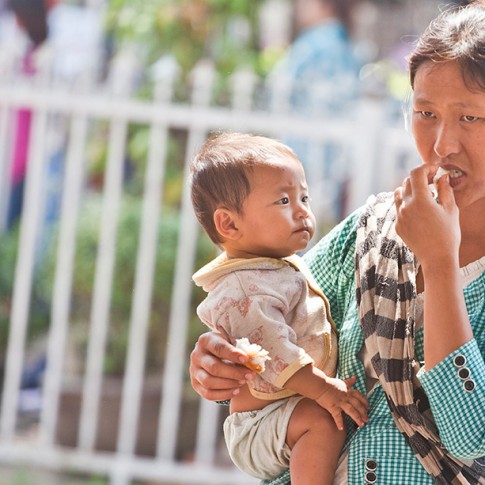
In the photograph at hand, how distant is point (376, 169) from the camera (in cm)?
523

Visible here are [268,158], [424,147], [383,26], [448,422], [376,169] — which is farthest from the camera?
[383,26]

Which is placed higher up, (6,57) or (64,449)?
(6,57)

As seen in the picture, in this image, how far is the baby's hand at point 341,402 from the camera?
1.98 m

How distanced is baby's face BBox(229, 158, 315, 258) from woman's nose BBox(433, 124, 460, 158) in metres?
0.35

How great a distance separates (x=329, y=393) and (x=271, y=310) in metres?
0.19

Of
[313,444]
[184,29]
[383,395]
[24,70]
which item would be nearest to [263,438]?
[313,444]

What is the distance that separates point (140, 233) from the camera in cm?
542

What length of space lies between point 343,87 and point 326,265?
3.18 m

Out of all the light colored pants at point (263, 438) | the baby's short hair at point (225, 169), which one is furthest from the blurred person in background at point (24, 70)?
the light colored pants at point (263, 438)

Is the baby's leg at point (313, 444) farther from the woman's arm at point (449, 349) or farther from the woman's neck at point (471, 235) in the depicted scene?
the woman's neck at point (471, 235)

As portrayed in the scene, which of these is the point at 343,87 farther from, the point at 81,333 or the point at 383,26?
the point at 383,26

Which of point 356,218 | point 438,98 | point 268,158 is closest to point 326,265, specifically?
point 356,218

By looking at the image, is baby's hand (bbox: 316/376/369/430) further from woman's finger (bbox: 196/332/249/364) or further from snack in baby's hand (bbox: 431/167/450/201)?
snack in baby's hand (bbox: 431/167/450/201)

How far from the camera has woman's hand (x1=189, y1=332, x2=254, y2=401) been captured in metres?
1.99
